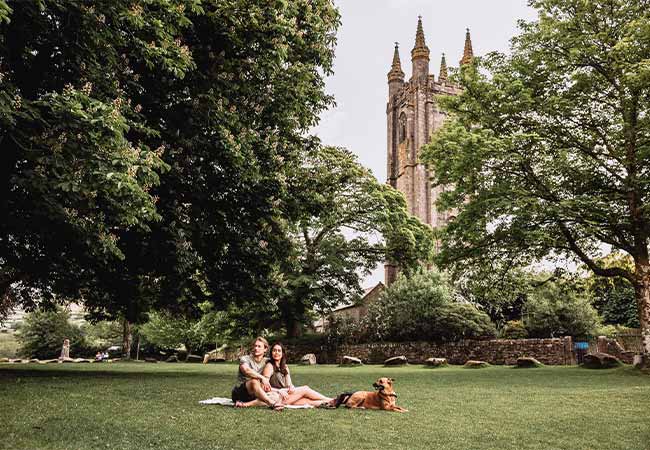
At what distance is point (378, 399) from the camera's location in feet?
29.8

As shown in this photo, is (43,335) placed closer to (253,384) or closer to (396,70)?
(396,70)

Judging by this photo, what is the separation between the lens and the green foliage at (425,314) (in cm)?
3416

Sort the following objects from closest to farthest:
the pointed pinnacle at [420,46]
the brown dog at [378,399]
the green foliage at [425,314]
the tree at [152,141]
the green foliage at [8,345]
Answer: the brown dog at [378,399] < the tree at [152,141] < the green foliage at [425,314] < the green foliage at [8,345] < the pointed pinnacle at [420,46]

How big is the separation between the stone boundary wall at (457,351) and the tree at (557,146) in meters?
10.2

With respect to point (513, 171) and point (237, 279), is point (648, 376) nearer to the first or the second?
point (513, 171)

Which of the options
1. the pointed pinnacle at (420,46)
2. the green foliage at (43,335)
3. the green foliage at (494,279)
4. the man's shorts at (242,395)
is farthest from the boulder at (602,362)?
the pointed pinnacle at (420,46)

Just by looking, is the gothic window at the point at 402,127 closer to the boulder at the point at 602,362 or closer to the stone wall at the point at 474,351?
the stone wall at the point at 474,351

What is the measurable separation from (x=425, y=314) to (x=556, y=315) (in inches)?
441

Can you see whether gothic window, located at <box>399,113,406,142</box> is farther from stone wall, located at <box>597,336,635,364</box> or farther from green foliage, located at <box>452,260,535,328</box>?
green foliage, located at <box>452,260,535,328</box>

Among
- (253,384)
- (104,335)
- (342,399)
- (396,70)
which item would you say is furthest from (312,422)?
(396,70)

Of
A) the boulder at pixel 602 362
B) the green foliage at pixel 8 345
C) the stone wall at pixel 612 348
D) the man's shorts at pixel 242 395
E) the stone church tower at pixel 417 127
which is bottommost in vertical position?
the green foliage at pixel 8 345

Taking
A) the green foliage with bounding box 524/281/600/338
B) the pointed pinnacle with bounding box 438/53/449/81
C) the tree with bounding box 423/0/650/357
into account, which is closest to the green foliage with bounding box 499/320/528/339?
the green foliage with bounding box 524/281/600/338

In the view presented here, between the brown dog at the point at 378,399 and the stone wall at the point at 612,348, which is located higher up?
the stone wall at the point at 612,348

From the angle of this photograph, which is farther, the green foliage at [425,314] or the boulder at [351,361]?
the green foliage at [425,314]
